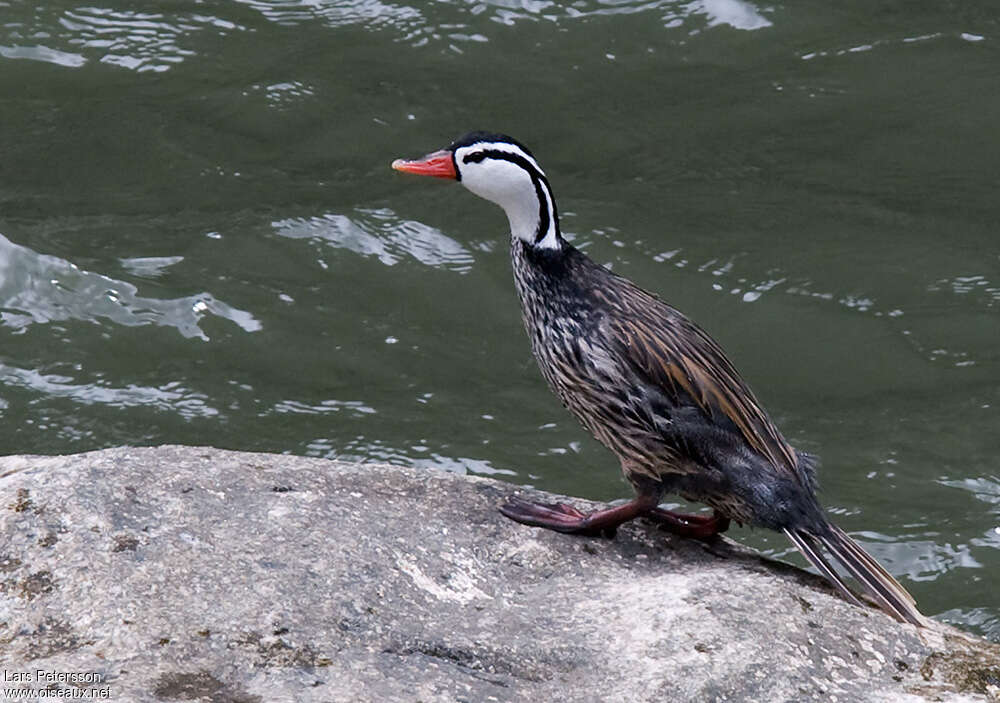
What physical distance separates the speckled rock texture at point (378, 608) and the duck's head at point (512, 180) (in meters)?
1.15

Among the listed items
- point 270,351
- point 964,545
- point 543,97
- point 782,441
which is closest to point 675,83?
point 543,97

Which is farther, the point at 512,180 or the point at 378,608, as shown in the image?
the point at 512,180

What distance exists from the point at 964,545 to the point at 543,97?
177 inches

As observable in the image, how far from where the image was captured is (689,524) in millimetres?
5445

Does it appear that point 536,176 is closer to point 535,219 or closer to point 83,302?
point 535,219

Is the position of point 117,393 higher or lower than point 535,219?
lower

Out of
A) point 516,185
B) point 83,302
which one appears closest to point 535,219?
point 516,185

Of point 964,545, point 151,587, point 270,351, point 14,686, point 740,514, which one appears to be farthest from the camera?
point 270,351

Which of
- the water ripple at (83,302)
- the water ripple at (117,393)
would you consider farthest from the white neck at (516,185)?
the water ripple at (83,302)

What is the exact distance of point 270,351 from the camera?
8.57 metres

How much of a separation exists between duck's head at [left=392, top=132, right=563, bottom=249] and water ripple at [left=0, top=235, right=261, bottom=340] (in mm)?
3287

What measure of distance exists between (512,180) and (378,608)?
1.87 m

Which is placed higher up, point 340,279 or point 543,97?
point 543,97

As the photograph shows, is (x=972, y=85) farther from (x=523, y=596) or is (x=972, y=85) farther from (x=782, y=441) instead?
(x=523, y=596)
